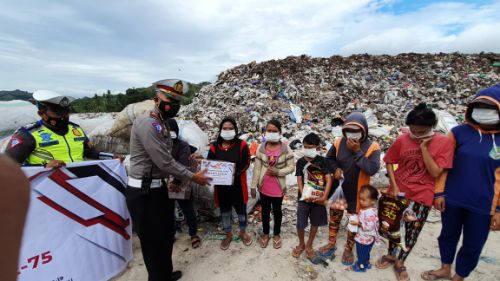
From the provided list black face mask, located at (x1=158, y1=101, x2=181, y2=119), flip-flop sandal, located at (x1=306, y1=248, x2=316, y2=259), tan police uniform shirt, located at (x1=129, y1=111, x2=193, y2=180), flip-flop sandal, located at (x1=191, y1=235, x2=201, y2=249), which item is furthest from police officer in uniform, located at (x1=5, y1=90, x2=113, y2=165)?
flip-flop sandal, located at (x1=306, y1=248, x2=316, y2=259)

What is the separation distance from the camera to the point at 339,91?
10.4 meters

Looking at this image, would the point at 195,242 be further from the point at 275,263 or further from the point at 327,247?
the point at 327,247

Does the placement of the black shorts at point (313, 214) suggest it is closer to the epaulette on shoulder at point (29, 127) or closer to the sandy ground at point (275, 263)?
the sandy ground at point (275, 263)

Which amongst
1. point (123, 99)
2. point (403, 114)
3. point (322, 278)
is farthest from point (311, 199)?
point (123, 99)

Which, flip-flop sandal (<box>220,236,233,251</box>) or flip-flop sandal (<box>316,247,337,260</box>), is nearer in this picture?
flip-flop sandal (<box>316,247,337,260</box>)

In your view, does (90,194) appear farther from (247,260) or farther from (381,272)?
(381,272)

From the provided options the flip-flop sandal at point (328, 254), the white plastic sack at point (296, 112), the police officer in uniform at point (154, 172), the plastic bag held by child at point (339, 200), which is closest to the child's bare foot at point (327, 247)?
the flip-flop sandal at point (328, 254)

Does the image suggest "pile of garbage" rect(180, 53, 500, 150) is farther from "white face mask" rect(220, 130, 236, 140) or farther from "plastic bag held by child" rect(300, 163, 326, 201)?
"plastic bag held by child" rect(300, 163, 326, 201)

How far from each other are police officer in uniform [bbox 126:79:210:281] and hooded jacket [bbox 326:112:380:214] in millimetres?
1614

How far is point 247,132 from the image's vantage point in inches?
315

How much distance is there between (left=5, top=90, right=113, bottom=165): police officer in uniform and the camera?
7.61 feet

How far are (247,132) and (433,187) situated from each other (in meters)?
5.89

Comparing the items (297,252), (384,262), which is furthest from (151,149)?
(384,262)

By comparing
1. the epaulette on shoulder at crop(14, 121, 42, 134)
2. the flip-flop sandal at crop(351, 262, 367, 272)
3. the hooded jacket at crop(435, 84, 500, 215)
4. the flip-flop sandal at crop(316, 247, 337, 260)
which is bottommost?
the flip-flop sandal at crop(351, 262, 367, 272)
